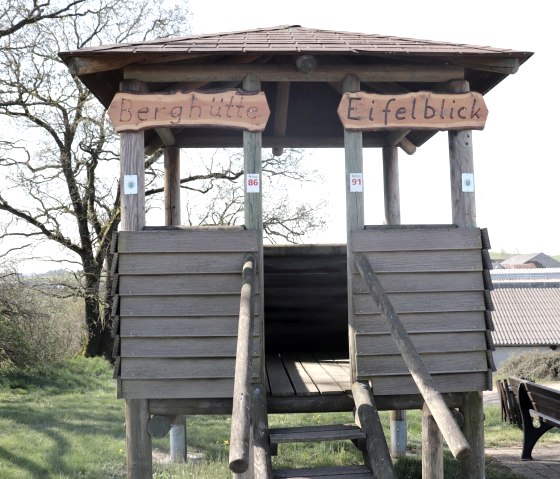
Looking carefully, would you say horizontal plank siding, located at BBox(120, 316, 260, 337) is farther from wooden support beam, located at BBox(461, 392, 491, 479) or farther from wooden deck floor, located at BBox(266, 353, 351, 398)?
wooden support beam, located at BBox(461, 392, 491, 479)

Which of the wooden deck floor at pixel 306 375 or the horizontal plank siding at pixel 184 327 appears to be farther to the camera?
the wooden deck floor at pixel 306 375

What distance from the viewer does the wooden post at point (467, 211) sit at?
554cm

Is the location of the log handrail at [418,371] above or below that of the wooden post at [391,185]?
below

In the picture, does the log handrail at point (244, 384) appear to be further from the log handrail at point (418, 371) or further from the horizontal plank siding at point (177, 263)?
the log handrail at point (418, 371)

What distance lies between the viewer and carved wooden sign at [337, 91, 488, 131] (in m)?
5.43

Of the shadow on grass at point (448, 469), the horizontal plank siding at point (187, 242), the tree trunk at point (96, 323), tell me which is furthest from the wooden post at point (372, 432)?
the tree trunk at point (96, 323)

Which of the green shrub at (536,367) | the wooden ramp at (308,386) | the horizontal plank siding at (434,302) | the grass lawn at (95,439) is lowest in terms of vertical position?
the green shrub at (536,367)

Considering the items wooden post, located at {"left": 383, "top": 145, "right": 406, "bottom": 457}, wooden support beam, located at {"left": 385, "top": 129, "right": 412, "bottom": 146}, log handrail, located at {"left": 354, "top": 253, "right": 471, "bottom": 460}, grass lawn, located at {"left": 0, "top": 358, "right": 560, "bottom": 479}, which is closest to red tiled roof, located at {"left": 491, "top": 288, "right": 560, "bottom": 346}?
grass lawn, located at {"left": 0, "top": 358, "right": 560, "bottom": 479}

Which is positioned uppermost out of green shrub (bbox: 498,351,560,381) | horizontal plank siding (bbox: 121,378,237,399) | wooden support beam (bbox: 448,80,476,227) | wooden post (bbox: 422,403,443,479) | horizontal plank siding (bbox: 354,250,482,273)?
wooden support beam (bbox: 448,80,476,227)

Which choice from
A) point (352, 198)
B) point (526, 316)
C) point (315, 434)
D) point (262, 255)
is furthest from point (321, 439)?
point (526, 316)

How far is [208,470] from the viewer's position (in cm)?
773

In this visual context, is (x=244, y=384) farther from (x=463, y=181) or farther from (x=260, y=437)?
(x=463, y=181)

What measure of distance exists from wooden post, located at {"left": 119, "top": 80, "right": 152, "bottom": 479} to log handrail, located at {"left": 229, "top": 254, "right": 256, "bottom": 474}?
0.95 meters

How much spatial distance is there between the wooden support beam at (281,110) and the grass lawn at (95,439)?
3885 mm
